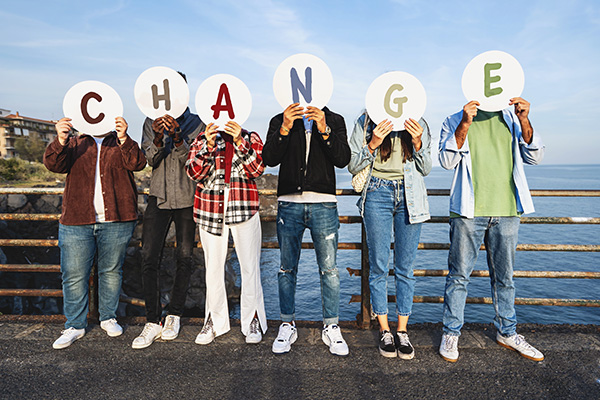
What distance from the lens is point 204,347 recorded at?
3.20m

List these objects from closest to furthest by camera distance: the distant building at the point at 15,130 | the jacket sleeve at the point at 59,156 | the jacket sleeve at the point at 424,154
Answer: the jacket sleeve at the point at 424,154, the jacket sleeve at the point at 59,156, the distant building at the point at 15,130

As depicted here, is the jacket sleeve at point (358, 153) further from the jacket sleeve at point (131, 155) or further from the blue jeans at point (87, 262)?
the blue jeans at point (87, 262)

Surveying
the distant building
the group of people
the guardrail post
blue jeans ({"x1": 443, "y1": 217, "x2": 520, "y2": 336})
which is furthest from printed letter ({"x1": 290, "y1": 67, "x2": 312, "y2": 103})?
the distant building

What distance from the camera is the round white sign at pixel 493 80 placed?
9.62 ft

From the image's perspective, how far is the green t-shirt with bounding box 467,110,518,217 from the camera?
9.91 feet

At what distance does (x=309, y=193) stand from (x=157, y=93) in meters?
1.60

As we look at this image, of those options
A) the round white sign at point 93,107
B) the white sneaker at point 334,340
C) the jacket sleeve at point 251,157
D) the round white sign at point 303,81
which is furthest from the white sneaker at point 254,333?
the round white sign at point 93,107

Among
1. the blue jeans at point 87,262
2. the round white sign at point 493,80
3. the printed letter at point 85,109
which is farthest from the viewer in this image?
the blue jeans at point 87,262

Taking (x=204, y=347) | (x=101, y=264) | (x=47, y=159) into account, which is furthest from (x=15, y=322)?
(x=204, y=347)

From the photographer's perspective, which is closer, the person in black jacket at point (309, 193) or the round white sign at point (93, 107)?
the person in black jacket at point (309, 193)

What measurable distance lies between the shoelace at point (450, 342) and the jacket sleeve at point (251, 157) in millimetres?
2125

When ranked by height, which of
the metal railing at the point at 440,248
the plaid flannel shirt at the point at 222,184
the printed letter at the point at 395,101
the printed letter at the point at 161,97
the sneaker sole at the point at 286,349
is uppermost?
the printed letter at the point at 161,97

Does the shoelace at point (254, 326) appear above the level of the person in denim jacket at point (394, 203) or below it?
below

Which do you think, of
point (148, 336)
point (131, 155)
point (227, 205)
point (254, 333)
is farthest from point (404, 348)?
point (131, 155)
